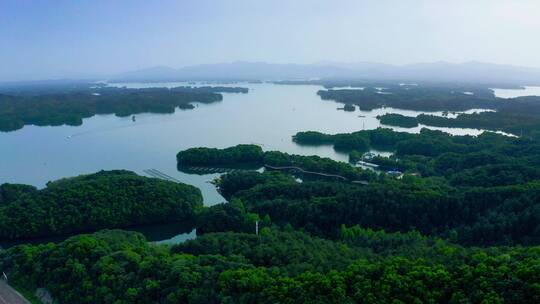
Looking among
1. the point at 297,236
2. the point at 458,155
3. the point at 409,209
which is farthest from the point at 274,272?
the point at 458,155

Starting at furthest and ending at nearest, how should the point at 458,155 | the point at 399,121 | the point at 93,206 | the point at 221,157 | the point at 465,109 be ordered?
the point at 465,109 → the point at 399,121 → the point at 221,157 → the point at 458,155 → the point at 93,206

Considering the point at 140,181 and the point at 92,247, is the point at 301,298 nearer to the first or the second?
the point at 92,247

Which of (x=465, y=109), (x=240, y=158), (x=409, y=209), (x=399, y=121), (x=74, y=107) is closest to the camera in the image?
(x=409, y=209)

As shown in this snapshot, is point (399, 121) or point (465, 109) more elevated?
point (465, 109)

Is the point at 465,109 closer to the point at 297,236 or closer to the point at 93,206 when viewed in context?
the point at 297,236

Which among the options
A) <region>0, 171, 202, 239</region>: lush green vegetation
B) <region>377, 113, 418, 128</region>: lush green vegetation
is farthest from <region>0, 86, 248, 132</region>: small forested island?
<region>0, 171, 202, 239</region>: lush green vegetation

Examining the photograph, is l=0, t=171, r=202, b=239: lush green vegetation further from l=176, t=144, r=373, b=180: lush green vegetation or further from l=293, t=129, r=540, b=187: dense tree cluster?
l=293, t=129, r=540, b=187: dense tree cluster

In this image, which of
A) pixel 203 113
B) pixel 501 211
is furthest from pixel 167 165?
pixel 203 113

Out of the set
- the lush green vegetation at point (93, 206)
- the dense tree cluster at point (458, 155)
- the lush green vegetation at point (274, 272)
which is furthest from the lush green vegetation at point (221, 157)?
the lush green vegetation at point (274, 272)
